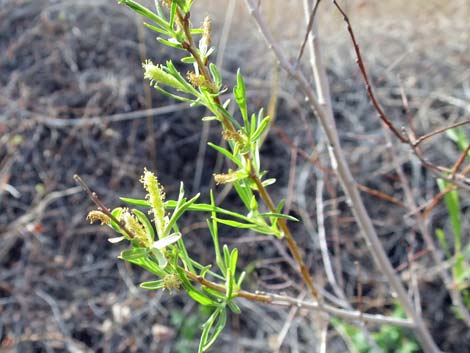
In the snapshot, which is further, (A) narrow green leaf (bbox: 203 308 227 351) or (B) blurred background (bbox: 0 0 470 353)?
(B) blurred background (bbox: 0 0 470 353)

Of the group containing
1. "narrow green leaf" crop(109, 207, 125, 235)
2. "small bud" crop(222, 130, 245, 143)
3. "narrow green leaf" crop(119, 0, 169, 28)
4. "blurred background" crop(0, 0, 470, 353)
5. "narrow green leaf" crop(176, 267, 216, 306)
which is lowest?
"blurred background" crop(0, 0, 470, 353)

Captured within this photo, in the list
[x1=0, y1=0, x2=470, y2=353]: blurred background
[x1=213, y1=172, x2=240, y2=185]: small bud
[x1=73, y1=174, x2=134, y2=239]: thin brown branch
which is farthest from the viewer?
[x1=0, y1=0, x2=470, y2=353]: blurred background

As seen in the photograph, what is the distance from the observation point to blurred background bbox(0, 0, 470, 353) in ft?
6.86

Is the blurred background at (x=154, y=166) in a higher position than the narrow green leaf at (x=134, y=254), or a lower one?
lower

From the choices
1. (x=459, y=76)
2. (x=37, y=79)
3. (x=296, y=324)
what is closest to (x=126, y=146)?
(x=37, y=79)

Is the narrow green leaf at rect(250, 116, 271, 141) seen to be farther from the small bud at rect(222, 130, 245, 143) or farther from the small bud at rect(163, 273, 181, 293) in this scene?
the small bud at rect(163, 273, 181, 293)

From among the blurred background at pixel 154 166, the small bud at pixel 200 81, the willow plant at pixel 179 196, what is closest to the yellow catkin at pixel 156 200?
the willow plant at pixel 179 196

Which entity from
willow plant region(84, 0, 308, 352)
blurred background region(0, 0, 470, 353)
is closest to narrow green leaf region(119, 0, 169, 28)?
willow plant region(84, 0, 308, 352)

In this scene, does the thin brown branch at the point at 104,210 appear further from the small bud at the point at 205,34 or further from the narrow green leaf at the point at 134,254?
the small bud at the point at 205,34

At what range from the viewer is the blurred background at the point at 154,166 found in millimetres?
2092

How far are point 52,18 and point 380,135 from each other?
1852 mm

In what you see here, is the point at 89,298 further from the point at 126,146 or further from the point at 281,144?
the point at 281,144

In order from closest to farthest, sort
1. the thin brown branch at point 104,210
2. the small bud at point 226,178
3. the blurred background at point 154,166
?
1. the thin brown branch at point 104,210
2. the small bud at point 226,178
3. the blurred background at point 154,166

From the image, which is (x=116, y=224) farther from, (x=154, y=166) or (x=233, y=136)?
(x=154, y=166)
